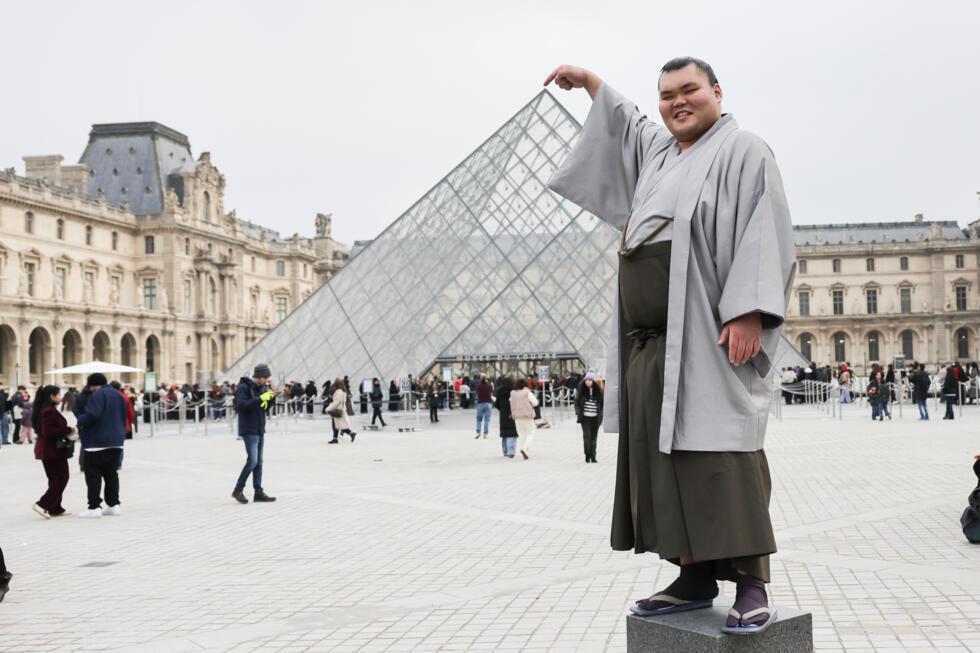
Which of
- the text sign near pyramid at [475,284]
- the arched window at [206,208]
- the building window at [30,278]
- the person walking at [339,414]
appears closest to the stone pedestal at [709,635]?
the person walking at [339,414]

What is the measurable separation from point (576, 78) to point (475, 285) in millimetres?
23256

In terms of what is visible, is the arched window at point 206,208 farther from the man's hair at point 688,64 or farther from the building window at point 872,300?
the man's hair at point 688,64

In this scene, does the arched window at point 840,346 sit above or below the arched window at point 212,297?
below

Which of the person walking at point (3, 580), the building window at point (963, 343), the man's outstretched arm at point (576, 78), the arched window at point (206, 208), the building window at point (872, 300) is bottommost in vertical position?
the person walking at point (3, 580)

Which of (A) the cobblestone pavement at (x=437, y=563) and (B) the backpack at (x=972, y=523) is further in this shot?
(B) the backpack at (x=972, y=523)

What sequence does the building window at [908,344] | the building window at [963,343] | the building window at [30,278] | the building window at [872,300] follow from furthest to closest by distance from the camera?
the building window at [872,300] → the building window at [908,344] → the building window at [963,343] → the building window at [30,278]

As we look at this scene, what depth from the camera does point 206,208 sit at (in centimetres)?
6494

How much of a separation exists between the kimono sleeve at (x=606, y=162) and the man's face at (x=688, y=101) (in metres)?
0.29

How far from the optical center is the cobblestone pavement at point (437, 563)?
13.1 ft

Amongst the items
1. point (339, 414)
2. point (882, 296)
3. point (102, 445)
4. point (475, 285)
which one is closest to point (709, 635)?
point (102, 445)

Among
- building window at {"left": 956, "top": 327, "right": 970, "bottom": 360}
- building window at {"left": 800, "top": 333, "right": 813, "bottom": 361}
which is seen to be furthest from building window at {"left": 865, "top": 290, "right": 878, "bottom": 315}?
building window at {"left": 956, "top": 327, "right": 970, "bottom": 360}

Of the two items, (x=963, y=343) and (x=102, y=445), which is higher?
(x=963, y=343)

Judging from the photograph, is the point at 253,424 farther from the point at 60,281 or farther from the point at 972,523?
the point at 60,281

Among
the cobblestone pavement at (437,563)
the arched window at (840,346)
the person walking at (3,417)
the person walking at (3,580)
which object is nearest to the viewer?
the cobblestone pavement at (437,563)
